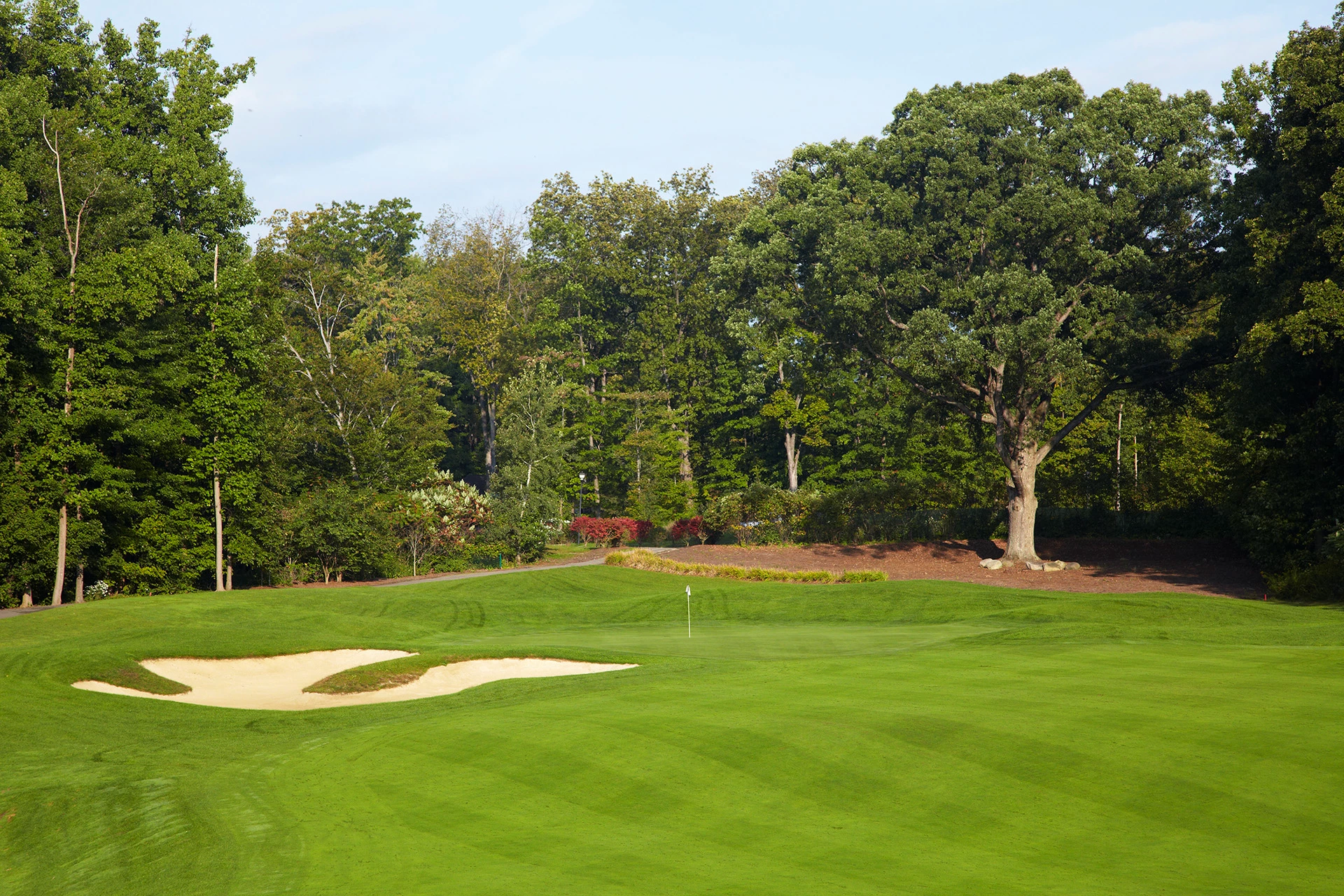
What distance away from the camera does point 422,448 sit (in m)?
41.3

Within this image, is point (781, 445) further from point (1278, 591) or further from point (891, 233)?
point (1278, 591)

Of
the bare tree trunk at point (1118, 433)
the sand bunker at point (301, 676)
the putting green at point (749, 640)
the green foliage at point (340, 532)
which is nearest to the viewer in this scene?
Result: the sand bunker at point (301, 676)

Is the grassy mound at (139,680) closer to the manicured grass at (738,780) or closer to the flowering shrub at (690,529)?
the manicured grass at (738,780)

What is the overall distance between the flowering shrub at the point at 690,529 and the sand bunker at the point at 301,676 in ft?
87.9

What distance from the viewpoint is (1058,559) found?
1417 inches

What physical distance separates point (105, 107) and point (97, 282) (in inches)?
379

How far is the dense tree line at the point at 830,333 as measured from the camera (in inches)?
1093

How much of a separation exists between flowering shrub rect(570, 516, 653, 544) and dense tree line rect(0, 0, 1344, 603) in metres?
2.04

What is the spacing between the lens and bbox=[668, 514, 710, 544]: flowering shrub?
152 ft

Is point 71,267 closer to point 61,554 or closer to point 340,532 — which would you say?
point 61,554

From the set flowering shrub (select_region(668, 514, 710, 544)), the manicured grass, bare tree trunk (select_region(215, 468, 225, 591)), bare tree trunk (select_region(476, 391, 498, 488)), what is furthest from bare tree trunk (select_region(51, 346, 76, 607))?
bare tree trunk (select_region(476, 391, 498, 488))

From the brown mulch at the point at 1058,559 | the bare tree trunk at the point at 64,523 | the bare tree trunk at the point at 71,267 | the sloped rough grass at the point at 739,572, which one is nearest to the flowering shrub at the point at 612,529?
the brown mulch at the point at 1058,559

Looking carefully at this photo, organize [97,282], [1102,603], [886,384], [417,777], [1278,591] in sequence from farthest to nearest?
[886,384] < [97,282] < [1278,591] < [1102,603] < [417,777]

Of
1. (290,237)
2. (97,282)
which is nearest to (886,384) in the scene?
(97,282)
